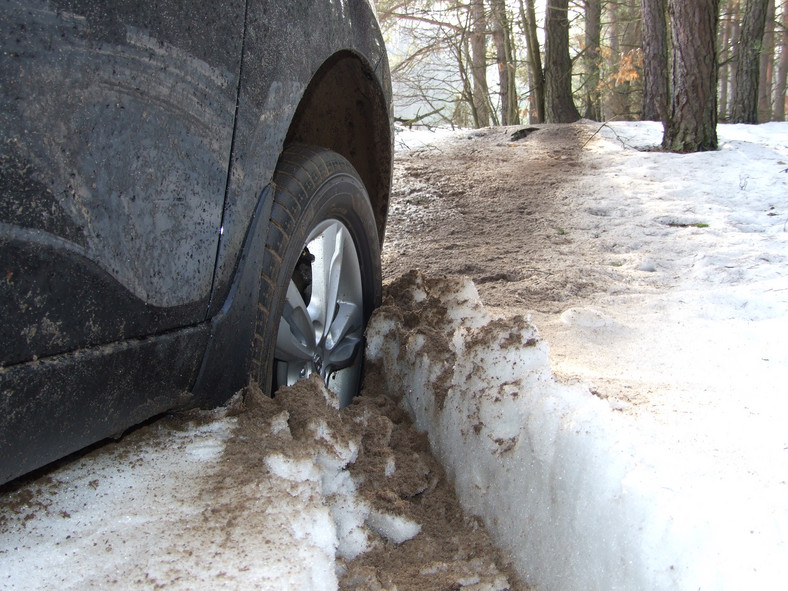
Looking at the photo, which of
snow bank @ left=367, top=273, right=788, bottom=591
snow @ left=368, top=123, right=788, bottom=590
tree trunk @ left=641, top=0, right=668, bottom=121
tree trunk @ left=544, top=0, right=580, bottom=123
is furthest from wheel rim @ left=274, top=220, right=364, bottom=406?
tree trunk @ left=544, top=0, right=580, bottom=123

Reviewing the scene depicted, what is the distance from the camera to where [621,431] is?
1578 millimetres

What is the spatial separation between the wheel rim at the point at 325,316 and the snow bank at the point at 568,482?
0.74 feet

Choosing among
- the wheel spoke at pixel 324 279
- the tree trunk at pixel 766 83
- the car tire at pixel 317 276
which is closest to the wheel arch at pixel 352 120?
the car tire at pixel 317 276

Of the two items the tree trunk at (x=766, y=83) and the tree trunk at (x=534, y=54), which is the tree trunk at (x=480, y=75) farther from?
the tree trunk at (x=766, y=83)

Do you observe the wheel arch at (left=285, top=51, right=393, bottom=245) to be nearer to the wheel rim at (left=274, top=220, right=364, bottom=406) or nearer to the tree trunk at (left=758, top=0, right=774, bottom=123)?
the wheel rim at (left=274, top=220, right=364, bottom=406)

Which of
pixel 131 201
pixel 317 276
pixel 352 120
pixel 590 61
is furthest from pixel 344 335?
pixel 590 61

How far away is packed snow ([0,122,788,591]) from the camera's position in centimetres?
127

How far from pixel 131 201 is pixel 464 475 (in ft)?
3.85

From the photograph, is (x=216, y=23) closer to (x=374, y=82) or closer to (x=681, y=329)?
(x=374, y=82)

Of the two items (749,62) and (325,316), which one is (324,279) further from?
(749,62)

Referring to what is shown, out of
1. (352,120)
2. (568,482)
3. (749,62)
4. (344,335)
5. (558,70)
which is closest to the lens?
(568,482)

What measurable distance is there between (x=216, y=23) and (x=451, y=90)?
617 inches

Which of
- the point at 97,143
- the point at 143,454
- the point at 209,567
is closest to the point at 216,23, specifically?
the point at 97,143

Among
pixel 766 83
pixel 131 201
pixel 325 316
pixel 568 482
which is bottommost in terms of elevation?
pixel 568 482
